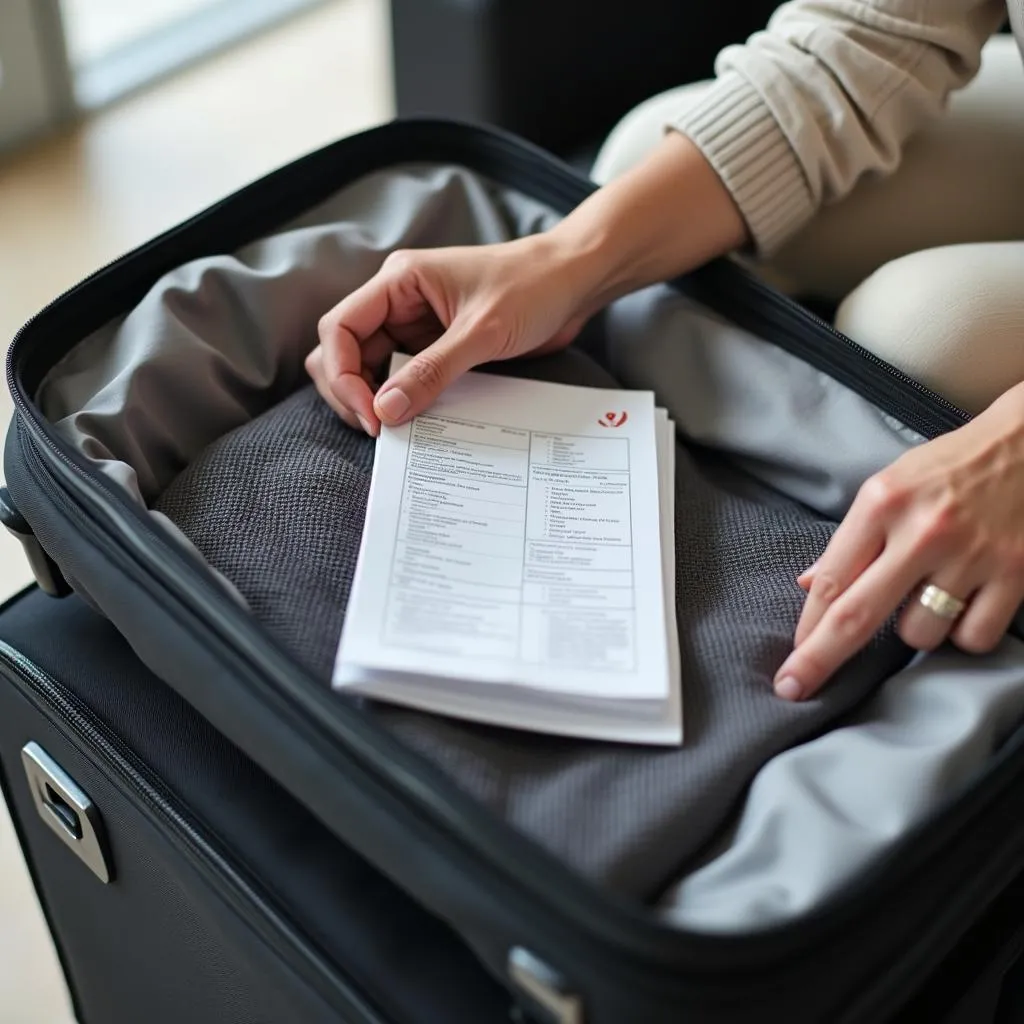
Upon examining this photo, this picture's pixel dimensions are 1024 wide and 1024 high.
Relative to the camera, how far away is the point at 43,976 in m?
1.05

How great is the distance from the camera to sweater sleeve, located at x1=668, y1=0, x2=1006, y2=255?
3.04 feet

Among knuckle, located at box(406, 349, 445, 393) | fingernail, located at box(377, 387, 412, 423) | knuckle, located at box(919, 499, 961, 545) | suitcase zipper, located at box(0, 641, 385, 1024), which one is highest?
knuckle, located at box(406, 349, 445, 393)

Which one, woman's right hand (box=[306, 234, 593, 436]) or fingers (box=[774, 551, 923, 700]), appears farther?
woman's right hand (box=[306, 234, 593, 436])

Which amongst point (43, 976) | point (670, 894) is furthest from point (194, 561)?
point (43, 976)

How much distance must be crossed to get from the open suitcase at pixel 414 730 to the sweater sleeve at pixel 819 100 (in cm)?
8

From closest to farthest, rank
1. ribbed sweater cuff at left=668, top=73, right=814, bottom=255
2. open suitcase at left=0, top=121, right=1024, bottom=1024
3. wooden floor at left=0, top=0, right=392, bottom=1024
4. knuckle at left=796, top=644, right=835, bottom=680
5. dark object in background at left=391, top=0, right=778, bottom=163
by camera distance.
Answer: open suitcase at left=0, top=121, right=1024, bottom=1024
knuckle at left=796, top=644, right=835, bottom=680
ribbed sweater cuff at left=668, top=73, right=814, bottom=255
dark object in background at left=391, top=0, right=778, bottom=163
wooden floor at left=0, top=0, right=392, bottom=1024

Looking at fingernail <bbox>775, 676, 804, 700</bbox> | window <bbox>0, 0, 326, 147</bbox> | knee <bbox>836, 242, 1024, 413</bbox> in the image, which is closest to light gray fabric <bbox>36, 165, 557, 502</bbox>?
knee <bbox>836, 242, 1024, 413</bbox>

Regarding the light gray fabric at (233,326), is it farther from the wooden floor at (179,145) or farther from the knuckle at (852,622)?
the wooden floor at (179,145)

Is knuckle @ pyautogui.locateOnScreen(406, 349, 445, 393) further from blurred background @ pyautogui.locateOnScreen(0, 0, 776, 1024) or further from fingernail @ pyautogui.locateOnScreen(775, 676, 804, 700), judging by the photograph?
blurred background @ pyautogui.locateOnScreen(0, 0, 776, 1024)

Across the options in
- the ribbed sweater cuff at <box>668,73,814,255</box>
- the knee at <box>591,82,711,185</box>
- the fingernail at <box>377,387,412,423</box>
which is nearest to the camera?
the fingernail at <box>377,387,412,423</box>

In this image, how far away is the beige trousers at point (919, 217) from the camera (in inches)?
34.3

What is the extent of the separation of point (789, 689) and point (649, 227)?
35 cm

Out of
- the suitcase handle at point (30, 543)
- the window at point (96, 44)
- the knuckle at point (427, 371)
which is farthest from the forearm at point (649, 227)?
the window at point (96, 44)

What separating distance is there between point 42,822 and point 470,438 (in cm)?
38
